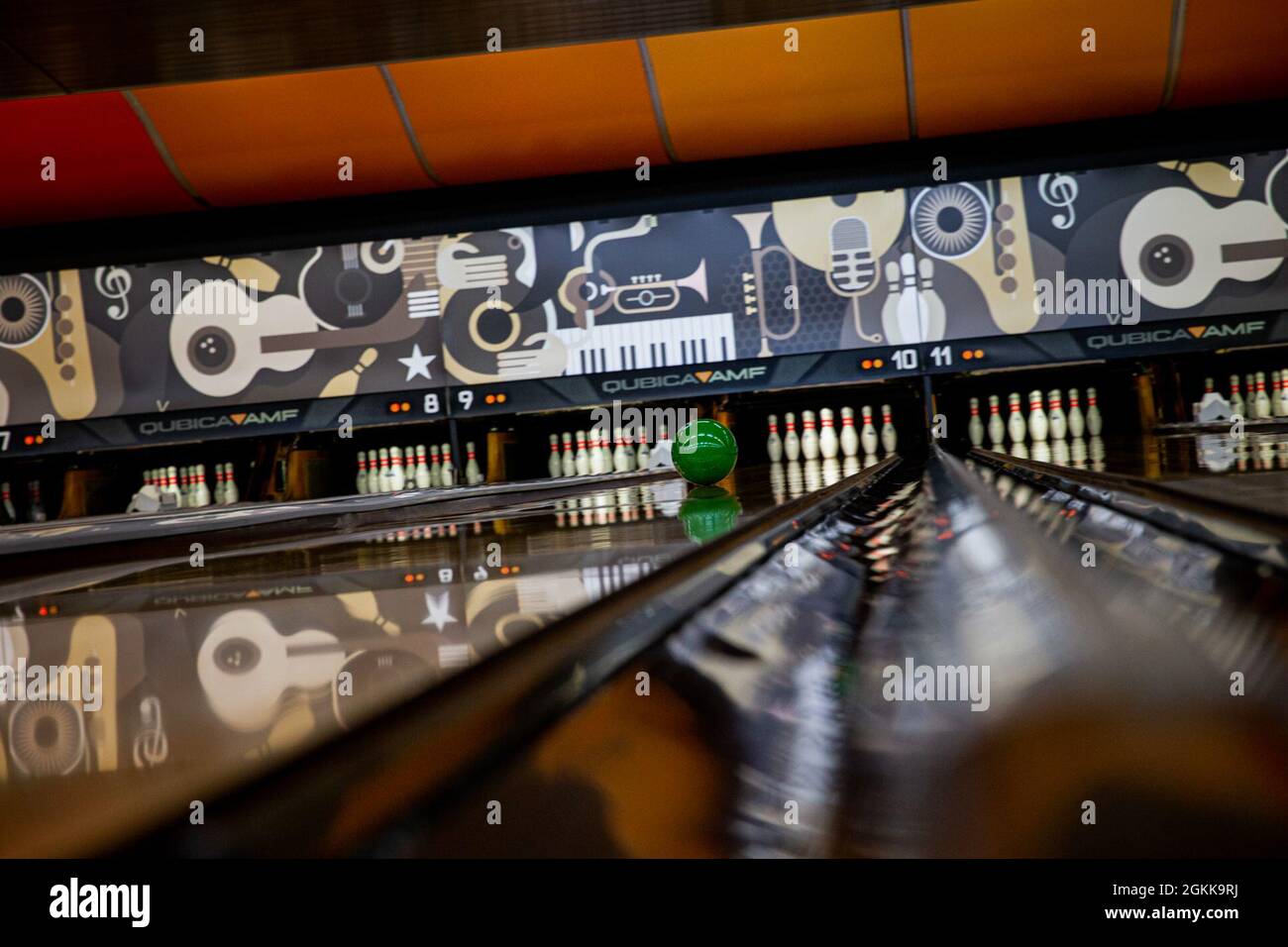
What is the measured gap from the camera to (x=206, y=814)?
14 centimetres

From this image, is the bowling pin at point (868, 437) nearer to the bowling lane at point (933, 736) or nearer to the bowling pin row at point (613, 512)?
the bowling pin row at point (613, 512)

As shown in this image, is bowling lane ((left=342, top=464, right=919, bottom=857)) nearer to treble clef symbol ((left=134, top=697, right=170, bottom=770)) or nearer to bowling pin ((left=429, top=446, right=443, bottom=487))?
treble clef symbol ((left=134, top=697, right=170, bottom=770))

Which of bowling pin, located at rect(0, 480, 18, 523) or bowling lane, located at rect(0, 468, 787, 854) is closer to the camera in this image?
bowling lane, located at rect(0, 468, 787, 854)

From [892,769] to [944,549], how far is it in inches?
14.7

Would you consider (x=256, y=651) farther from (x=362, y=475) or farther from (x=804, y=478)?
(x=362, y=475)

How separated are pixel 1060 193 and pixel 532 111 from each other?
1.78 m

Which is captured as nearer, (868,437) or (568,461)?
(868,437)

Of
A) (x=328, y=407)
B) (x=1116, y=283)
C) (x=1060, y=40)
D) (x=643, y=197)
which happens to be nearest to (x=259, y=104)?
(x=328, y=407)

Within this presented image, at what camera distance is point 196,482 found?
3.42 metres

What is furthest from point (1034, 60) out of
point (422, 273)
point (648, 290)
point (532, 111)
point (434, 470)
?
point (434, 470)

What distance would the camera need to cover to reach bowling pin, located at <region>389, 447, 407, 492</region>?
3354 mm

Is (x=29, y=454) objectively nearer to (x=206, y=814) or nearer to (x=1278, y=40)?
(x=206, y=814)

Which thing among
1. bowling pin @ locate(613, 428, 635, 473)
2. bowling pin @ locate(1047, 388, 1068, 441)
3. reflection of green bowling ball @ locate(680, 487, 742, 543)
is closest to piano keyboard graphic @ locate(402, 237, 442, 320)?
bowling pin @ locate(613, 428, 635, 473)
